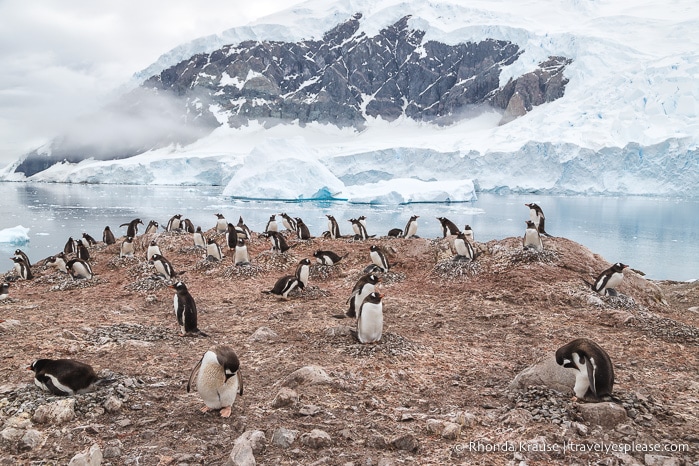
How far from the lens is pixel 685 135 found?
44.0 metres

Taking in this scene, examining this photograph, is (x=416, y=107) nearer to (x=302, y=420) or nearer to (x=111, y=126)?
(x=111, y=126)

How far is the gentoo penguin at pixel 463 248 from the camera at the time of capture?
9484 millimetres

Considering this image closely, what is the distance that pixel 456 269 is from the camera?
9.24 metres

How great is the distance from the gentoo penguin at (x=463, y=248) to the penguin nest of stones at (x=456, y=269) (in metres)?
0.16

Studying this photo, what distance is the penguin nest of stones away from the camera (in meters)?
9.13

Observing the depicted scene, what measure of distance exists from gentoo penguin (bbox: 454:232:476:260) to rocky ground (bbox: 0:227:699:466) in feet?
0.84

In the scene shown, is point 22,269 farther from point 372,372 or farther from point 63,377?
point 372,372

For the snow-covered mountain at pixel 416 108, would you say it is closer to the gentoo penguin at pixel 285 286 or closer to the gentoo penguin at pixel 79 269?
the gentoo penguin at pixel 79 269

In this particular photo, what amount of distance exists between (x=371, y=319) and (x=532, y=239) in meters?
5.12

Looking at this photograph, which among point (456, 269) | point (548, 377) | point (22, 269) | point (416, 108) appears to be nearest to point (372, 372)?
point (548, 377)

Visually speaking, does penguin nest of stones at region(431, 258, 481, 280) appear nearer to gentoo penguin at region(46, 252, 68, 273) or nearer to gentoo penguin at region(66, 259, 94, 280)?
gentoo penguin at region(66, 259, 94, 280)

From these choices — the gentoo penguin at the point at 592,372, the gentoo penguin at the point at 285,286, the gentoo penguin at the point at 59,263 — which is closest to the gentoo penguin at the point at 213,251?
the gentoo penguin at the point at 285,286

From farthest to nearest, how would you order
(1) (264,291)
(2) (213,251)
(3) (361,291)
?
1. (2) (213,251)
2. (1) (264,291)
3. (3) (361,291)

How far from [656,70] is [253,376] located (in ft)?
195
